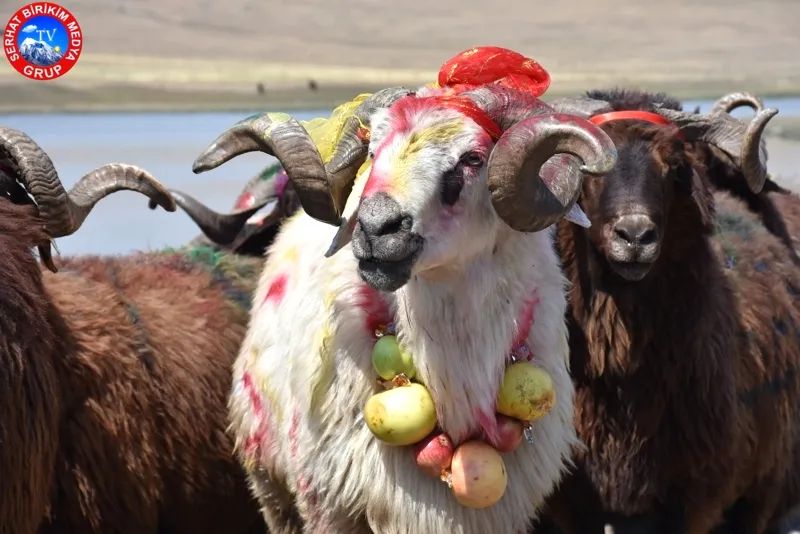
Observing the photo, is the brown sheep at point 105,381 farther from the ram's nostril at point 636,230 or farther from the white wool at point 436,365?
the ram's nostril at point 636,230

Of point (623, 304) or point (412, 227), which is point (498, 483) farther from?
point (623, 304)

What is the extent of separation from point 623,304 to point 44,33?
3664 millimetres

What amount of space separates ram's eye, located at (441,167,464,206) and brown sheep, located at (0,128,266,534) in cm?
162

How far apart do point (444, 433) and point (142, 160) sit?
582 inches

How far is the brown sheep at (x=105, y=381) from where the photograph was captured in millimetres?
4289

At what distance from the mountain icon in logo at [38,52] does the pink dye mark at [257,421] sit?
252 centimetres

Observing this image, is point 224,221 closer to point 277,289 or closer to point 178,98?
point 277,289

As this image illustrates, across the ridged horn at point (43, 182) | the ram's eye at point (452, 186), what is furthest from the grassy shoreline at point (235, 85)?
the ram's eye at point (452, 186)

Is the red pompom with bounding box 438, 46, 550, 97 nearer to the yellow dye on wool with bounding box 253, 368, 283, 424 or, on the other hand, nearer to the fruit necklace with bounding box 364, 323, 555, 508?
the fruit necklace with bounding box 364, 323, 555, 508

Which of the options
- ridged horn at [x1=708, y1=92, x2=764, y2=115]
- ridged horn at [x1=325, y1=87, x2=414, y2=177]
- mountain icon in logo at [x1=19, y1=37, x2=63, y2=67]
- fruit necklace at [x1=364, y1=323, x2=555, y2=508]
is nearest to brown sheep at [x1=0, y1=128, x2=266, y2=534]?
ridged horn at [x1=325, y1=87, x2=414, y2=177]

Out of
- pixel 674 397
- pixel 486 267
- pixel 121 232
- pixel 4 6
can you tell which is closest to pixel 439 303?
pixel 486 267

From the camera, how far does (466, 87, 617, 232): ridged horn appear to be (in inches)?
143

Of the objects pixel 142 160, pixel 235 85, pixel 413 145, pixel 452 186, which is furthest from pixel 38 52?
pixel 235 85

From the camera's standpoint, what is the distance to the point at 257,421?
4.72 m
